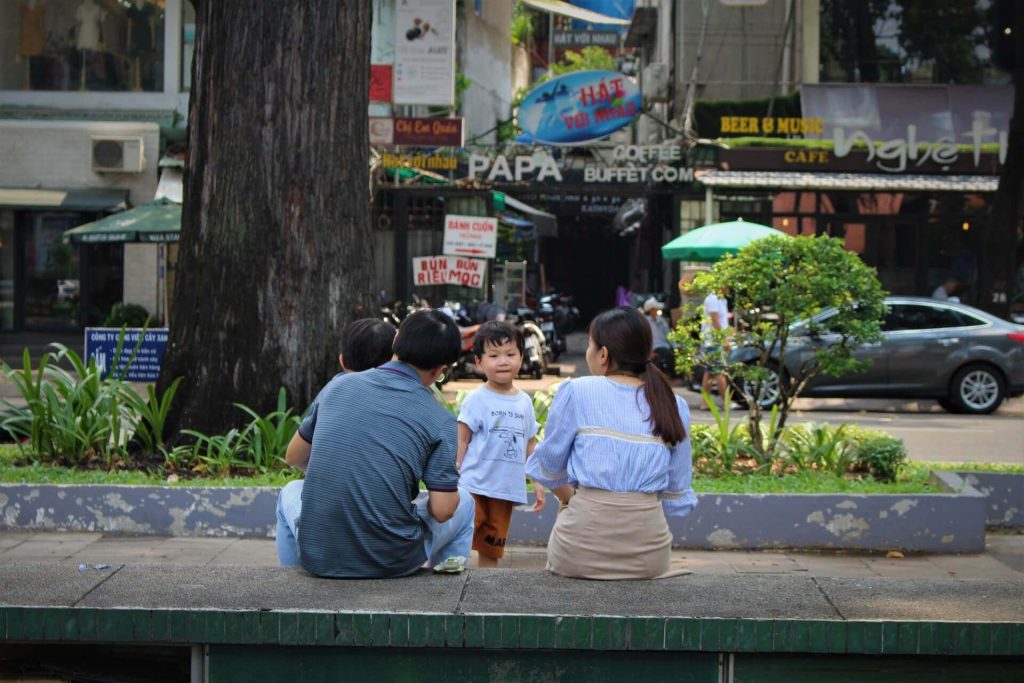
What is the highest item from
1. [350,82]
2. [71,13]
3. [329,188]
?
[71,13]

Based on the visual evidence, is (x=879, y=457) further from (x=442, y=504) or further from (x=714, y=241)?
(x=714, y=241)

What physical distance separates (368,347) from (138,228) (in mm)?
13411

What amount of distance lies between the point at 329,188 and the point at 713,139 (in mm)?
14139

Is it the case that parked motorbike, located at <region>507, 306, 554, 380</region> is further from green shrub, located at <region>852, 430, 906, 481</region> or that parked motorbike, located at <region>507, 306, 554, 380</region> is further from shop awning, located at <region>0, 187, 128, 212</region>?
green shrub, located at <region>852, 430, 906, 481</region>

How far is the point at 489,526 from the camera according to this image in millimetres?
6324

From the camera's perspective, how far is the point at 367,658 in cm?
356

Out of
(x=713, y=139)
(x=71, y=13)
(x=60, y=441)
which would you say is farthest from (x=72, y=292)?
(x=60, y=441)

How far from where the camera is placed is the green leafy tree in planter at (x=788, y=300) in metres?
8.88

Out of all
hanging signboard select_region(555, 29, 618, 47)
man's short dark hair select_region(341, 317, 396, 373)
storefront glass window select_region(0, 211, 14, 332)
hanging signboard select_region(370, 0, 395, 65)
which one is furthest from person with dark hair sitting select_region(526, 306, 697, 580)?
hanging signboard select_region(555, 29, 618, 47)

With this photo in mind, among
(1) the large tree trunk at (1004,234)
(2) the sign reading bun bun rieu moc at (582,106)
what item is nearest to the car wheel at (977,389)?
(1) the large tree trunk at (1004,234)

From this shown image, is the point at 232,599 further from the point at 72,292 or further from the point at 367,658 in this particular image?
the point at 72,292

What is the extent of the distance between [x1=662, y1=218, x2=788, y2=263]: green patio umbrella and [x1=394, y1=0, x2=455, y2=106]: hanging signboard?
570 cm

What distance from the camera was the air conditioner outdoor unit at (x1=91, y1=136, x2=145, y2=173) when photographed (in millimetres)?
22141

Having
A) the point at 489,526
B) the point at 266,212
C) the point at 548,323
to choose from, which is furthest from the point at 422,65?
the point at 489,526
